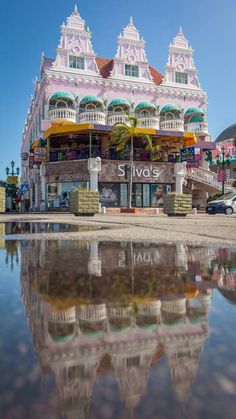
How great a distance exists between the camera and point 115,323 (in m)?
1.86

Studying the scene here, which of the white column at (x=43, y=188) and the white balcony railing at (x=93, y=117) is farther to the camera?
the white column at (x=43, y=188)

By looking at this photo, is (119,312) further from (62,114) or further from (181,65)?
(181,65)

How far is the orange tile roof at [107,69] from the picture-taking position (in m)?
38.9

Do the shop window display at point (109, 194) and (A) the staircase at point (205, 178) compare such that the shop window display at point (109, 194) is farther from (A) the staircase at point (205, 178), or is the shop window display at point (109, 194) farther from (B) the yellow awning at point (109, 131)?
(A) the staircase at point (205, 178)

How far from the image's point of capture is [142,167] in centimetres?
3512

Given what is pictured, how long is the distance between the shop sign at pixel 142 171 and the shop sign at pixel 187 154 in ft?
10.8

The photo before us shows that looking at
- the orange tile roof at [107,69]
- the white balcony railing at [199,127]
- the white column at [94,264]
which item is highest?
the orange tile roof at [107,69]

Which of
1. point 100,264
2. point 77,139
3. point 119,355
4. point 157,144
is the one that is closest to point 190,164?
point 157,144

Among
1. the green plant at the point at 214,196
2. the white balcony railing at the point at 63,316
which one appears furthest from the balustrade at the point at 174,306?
the green plant at the point at 214,196

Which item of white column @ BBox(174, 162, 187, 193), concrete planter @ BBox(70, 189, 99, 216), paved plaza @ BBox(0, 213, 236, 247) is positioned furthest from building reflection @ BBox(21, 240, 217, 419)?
white column @ BBox(174, 162, 187, 193)

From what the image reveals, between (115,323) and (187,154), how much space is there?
3554 centimetres

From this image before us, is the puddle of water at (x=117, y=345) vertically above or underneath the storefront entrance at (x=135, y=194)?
underneath

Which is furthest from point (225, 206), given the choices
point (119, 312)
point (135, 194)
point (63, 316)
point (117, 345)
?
point (117, 345)

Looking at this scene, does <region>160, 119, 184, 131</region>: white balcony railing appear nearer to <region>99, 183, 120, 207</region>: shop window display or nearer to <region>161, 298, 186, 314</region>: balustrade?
<region>99, 183, 120, 207</region>: shop window display
